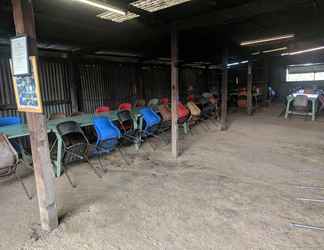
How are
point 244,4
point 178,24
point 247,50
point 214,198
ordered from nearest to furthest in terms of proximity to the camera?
point 214,198 → point 244,4 → point 178,24 → point 247,50

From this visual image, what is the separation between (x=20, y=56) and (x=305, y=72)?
575 inches

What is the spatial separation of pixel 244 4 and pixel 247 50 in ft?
18.1

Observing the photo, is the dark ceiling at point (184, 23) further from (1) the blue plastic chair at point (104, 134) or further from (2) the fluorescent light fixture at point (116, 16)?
(1) the blue plastic chair at point (104, 134)

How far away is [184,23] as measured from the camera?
376 centimetres

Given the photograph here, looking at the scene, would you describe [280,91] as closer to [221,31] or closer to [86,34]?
[221,31]

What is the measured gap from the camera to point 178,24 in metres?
3.83

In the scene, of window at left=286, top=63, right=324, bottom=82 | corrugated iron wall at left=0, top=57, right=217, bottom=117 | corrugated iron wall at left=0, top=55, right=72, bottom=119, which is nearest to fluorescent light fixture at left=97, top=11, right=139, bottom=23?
corrugated iron wall at left=0, top=55, right=72, bottom=119

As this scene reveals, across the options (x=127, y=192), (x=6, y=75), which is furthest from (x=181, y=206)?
(x=6, y=75)

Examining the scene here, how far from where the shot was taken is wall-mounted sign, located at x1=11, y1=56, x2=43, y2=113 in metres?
1.88

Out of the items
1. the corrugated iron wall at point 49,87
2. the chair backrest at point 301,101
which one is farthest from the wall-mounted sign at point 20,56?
the chair backrest at point 301,101

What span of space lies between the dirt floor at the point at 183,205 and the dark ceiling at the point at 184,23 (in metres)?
2.28

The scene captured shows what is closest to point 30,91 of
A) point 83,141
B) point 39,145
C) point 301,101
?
point 39,145

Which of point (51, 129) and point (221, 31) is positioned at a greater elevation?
point (221, 31)

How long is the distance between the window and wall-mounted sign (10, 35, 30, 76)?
14.5 metres
